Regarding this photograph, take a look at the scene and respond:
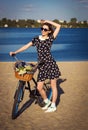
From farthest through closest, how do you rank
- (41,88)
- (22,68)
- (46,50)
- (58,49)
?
(58,49) < (41,88) < (46,50) < (22,68)

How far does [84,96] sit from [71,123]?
219 cm

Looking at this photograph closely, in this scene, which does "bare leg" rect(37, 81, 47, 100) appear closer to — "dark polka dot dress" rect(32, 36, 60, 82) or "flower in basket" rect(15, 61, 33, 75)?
"dark polka dot dress" rect(32, 36, 60, 82)

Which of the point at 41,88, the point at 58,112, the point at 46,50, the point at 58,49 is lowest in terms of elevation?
the point at 58,49

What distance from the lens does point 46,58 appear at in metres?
7.46

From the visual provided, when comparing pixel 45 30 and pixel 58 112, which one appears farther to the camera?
pixel 58 112

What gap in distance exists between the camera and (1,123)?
23.2 ft

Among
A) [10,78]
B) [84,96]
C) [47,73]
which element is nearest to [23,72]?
[47,73]

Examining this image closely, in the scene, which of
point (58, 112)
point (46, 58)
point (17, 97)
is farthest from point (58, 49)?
point (17, 97)

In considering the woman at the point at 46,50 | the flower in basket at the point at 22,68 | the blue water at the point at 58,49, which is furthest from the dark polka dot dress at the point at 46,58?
the blue water at the point at 58,49

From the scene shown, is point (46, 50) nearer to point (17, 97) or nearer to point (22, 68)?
point (22, 68)

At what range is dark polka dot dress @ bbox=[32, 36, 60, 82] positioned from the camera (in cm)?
743

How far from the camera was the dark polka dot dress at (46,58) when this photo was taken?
7.43m

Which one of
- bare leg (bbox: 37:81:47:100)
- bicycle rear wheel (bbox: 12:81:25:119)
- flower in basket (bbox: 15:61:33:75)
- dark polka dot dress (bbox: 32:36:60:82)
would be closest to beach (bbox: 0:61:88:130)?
bicycle rear wheel (bbox: 12:81:25:119)

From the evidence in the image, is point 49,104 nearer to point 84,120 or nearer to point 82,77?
point 84,120
